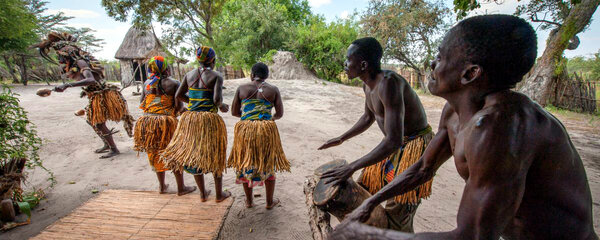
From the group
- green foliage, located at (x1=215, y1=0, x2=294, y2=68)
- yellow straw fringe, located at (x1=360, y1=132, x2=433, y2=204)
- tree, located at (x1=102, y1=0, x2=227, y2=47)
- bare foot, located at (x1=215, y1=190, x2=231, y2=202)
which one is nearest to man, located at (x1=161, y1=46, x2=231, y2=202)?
bare foot, located at (x1=215, y1=190, x2=231, y2=202)

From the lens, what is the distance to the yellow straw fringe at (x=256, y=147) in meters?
2.77

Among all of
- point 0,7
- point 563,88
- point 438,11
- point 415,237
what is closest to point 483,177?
point 415,237

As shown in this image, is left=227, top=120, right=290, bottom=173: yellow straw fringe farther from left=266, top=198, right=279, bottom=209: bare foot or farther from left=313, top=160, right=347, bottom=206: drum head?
left=313, top=160, right=347, bottom=206: drum head

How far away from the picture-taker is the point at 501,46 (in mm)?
842

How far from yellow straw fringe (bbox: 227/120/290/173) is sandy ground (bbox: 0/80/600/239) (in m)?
0.60

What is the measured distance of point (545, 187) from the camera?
0.89m

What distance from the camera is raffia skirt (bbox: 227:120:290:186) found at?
2771 millimetres

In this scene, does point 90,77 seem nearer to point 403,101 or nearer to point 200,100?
point 200,100

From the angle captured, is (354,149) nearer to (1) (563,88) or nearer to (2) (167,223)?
(2) (167,223)

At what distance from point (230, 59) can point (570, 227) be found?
14067mm

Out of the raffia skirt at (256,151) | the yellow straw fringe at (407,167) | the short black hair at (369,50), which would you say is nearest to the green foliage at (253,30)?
the raffia skirt at (256,151)

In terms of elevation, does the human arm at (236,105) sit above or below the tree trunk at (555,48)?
below

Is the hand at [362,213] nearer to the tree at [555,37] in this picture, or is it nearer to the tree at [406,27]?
the tree at [555,37]

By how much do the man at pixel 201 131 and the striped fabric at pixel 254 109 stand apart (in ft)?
1.07
